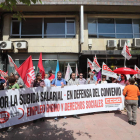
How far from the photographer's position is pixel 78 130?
3799mm

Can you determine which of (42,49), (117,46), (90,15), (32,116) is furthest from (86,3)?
(32,116)

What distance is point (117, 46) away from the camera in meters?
10.3

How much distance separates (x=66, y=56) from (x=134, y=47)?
5.61m

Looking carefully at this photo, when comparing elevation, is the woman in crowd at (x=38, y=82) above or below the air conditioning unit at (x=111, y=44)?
below

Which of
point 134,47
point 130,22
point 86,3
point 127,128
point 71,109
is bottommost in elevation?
point 127,128

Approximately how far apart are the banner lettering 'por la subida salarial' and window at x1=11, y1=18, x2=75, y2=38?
6.52 meters

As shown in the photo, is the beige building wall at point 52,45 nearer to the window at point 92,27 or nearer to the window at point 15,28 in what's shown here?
the window at point 15,28

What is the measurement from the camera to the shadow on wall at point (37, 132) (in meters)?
3.43

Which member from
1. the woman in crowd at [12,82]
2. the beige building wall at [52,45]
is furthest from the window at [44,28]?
the woman in crowd at [12,82]

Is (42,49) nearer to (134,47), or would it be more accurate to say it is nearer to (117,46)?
(117,46)

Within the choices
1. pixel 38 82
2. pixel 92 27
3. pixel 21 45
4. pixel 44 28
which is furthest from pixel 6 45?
pixel 92 27

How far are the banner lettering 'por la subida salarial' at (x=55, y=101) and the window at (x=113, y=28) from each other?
635cm

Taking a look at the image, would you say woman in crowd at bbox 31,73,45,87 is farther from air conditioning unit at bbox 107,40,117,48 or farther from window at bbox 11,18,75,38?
air conditioning unit at bbox 107,40,117,48

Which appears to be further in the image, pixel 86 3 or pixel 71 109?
pixel 86 3
